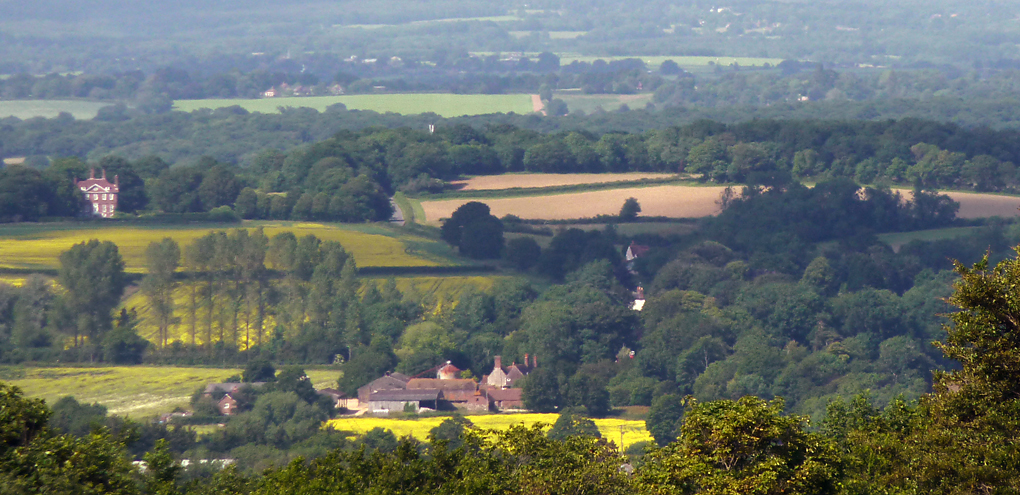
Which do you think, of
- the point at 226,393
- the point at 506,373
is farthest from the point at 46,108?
the point at 226,393

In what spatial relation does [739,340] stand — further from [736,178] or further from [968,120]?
[968,120]

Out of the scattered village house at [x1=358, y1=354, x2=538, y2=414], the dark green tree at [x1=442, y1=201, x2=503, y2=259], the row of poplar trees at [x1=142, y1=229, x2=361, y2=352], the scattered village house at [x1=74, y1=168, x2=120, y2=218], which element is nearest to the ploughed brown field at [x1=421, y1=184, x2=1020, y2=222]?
the dark green tree at [x1=442, y1=201, x2=503, y2=259]

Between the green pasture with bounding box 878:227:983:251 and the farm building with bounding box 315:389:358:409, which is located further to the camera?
the green pasture with bounding box 878:227:983:251

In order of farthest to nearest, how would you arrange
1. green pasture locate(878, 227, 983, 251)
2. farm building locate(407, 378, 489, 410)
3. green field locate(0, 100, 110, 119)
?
green field locate(0, 100, 110, 119) → green pasture locate(878, 227, 983, 251) → farm building locate(407, 378, 489, 410)

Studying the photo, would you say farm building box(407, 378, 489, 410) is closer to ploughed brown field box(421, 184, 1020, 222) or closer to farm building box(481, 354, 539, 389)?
farm building box(481, 354, 539, 389)

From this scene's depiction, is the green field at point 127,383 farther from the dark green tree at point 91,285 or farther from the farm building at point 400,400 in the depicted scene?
the dark green tree at point 91,285

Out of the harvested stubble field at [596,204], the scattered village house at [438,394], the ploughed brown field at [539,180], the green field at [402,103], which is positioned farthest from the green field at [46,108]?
the scattered village house at [438,394]

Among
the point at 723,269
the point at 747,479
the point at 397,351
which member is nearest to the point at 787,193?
the point at 723,269
